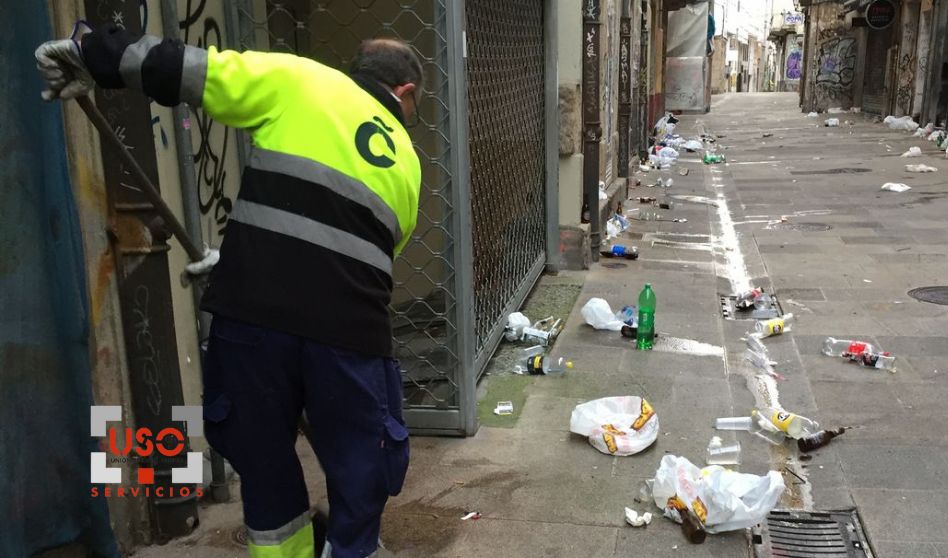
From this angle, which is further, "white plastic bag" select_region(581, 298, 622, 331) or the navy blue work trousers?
"white plastic bag" select_region(581, 298, 622, 331)

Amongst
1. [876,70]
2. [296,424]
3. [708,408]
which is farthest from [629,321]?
[876,70]

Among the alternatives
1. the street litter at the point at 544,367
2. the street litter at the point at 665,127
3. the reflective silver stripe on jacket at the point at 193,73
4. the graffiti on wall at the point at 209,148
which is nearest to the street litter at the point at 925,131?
the street litter at the point at 665,127

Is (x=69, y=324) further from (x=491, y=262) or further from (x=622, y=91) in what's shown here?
(x=622, y=91)

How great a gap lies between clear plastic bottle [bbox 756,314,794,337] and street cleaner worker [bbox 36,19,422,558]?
366 cm

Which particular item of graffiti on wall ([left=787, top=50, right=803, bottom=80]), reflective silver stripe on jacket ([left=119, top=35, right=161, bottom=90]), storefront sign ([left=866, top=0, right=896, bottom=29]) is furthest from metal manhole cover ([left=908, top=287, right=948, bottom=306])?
graffiti on wall ([left=787, top=50, right=803, bottom=80])

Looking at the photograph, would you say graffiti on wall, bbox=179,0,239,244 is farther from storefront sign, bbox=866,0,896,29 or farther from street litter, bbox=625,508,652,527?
storefront sign, bbox=866,0,896,29

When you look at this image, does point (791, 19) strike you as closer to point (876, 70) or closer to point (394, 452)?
point (876, 70)

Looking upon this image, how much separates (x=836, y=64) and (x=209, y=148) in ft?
99.4

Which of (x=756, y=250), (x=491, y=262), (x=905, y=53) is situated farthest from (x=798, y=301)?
(x=905, y=53)

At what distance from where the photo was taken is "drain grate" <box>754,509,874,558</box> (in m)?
3.04

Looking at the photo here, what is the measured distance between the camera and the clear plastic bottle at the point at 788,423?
3.83 m

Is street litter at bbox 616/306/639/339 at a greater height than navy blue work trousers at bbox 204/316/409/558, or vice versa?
navy blue work trousers at bbox 204/316/409/558

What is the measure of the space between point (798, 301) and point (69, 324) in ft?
16.7

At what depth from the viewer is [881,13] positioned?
23.5m
